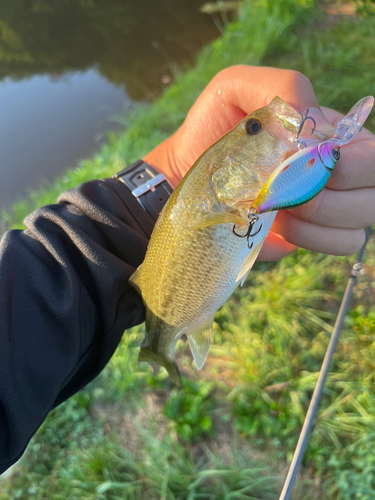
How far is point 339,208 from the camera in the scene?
1599 millimetres

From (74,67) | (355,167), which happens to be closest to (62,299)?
(355,167)

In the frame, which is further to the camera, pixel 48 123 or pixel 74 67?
pixel 74 67

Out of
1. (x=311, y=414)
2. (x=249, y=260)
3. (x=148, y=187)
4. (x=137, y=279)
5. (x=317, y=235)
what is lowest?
(x=311, y=414)

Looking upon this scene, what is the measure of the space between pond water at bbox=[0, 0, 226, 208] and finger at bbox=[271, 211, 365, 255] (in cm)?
597

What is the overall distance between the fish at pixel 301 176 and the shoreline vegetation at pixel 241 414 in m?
1.86

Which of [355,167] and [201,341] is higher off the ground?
[355,167]

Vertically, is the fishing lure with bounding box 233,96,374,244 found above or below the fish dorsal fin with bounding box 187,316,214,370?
above

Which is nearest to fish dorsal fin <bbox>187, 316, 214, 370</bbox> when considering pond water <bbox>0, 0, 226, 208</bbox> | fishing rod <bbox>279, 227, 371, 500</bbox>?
fishing rod <bbox>279, 227, 371, 500</bbox>

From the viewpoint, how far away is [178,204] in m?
1.50

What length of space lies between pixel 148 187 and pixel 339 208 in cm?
117

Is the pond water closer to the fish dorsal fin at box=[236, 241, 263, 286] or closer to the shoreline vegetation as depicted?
the shoreline vegetation

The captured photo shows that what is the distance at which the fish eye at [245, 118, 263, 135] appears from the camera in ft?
4.71

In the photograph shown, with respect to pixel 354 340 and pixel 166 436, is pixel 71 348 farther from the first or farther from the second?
pixel 354 340

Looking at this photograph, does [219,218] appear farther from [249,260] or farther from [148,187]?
[148,187]
